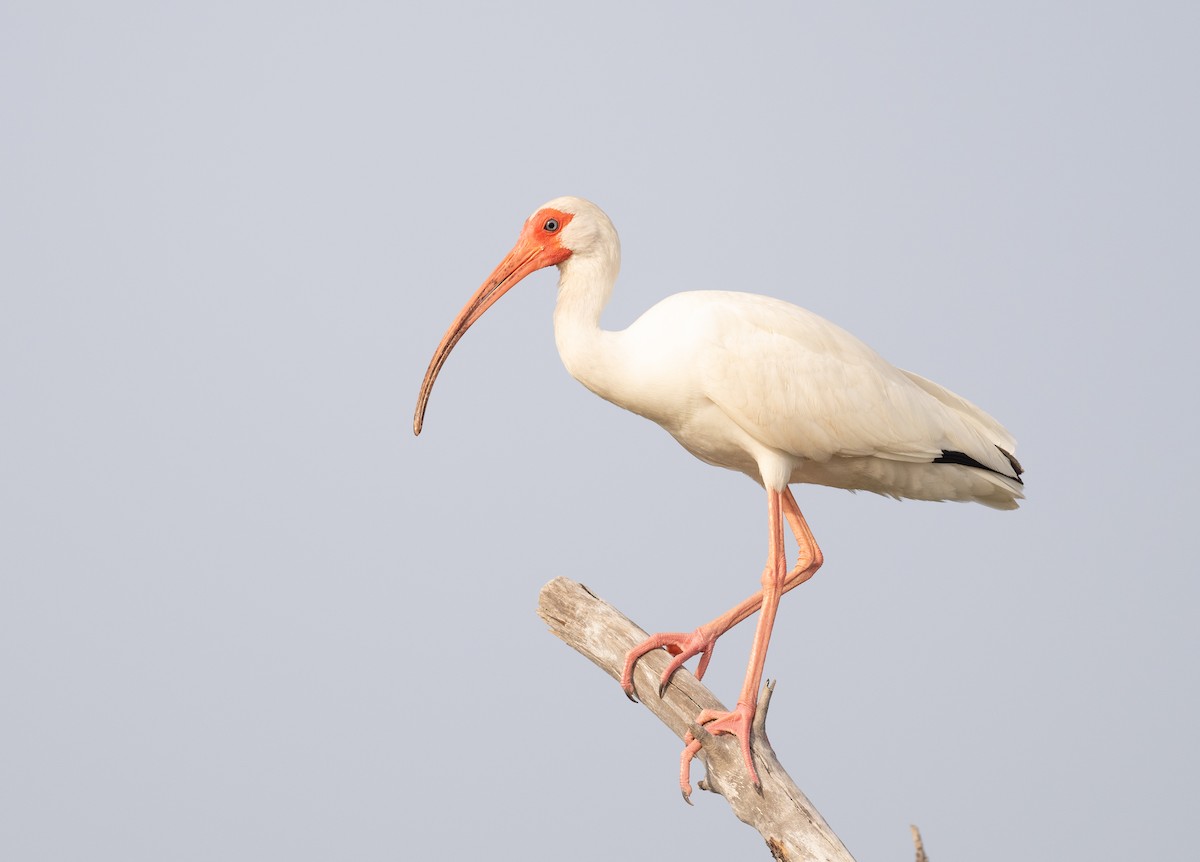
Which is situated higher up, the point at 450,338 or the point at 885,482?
the point at 450,338

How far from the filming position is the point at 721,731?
652cm

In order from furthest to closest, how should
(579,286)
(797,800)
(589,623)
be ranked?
(589,623)
(579,286)
(797,800)

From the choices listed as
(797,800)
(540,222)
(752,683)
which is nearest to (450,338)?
(540,222)

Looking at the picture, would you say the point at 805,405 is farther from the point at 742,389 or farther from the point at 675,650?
the point at 675,650

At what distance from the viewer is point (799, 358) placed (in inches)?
262

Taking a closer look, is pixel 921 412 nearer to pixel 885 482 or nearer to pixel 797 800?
pixel 885 482

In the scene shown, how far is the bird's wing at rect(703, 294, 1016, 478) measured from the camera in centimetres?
650

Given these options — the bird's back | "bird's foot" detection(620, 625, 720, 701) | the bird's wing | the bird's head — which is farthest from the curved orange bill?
"bird's foot" detection(620, 625, 720, 701)

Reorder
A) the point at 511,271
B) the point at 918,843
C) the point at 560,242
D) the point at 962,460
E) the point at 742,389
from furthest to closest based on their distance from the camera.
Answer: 1. the point at 962,460
2. the point at 511,271
3. the point at 560,242
4. the point at 742,389
5. the point at 918,843

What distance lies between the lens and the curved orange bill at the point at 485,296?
6.79m

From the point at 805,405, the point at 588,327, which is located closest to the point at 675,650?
the point at 805,405

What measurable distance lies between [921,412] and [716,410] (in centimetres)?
111

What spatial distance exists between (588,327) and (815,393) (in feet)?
3.73

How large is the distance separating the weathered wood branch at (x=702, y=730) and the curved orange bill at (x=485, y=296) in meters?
1.21
